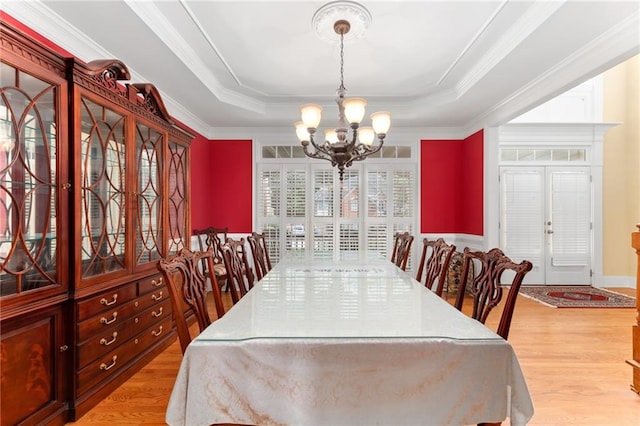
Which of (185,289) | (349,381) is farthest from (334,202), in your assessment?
(349,381)

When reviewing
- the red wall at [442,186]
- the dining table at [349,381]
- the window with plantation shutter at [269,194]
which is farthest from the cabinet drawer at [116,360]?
the red wall at [442,186]

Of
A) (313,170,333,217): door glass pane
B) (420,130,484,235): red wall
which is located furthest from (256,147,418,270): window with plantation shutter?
(420,130,484,235): red wall

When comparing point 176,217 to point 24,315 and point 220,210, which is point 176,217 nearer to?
point 24,315

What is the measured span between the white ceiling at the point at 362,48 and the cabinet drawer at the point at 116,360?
7.20 ft

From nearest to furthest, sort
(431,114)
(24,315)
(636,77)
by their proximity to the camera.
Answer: (24,315) → (431,114) → (636,77)

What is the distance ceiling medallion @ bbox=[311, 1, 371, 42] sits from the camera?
2.50 meters

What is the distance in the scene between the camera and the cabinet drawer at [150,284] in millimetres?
2686

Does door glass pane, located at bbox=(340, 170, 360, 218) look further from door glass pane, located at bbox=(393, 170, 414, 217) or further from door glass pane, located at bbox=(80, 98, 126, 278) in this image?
door glass pane, located at bbox=(80, 98, 126, 278)

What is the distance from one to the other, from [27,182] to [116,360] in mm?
1328

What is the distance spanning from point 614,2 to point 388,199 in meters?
3.53

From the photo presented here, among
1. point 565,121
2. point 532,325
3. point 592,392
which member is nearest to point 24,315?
point 592,392

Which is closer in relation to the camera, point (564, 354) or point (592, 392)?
point (592, 392)

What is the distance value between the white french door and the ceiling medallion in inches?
162

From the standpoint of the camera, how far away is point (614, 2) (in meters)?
2.26
